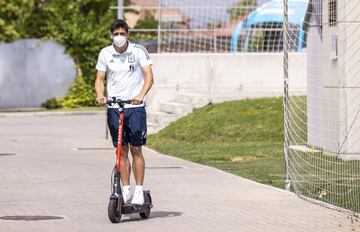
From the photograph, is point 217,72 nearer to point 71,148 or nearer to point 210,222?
point 71,148

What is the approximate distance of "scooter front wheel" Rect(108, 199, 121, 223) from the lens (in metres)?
11.7

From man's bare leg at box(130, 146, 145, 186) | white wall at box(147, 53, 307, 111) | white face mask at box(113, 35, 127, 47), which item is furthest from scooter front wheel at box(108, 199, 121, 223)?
white wall at box(147, 53, 307, 111)

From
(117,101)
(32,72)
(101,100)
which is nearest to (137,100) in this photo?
(117,101)

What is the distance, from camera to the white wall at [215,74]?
2712 centimetres

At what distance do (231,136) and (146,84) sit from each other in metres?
10.7

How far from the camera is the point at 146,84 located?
40.0 ft

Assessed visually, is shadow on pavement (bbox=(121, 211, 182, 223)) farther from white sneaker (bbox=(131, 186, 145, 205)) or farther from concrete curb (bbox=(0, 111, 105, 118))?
concrete curb (bbox=(0, 111, 105, 118))

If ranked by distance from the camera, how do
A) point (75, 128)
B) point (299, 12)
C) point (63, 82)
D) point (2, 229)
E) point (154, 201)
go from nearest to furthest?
1. point (2, 229)
2. point (154, 201)
3. point (299, 12)
4. point (75, 128)
5. point (63, 82)

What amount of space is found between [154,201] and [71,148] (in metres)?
8.72

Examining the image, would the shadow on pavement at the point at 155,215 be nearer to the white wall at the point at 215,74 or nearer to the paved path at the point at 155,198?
→ the paved path at the point at 155,198

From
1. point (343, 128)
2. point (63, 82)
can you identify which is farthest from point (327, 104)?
point (63, 82)

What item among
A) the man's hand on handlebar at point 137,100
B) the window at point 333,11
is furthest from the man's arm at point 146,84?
the window at point 333,11

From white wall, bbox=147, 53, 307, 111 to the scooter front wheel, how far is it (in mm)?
15120

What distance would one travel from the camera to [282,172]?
17.0 meters
